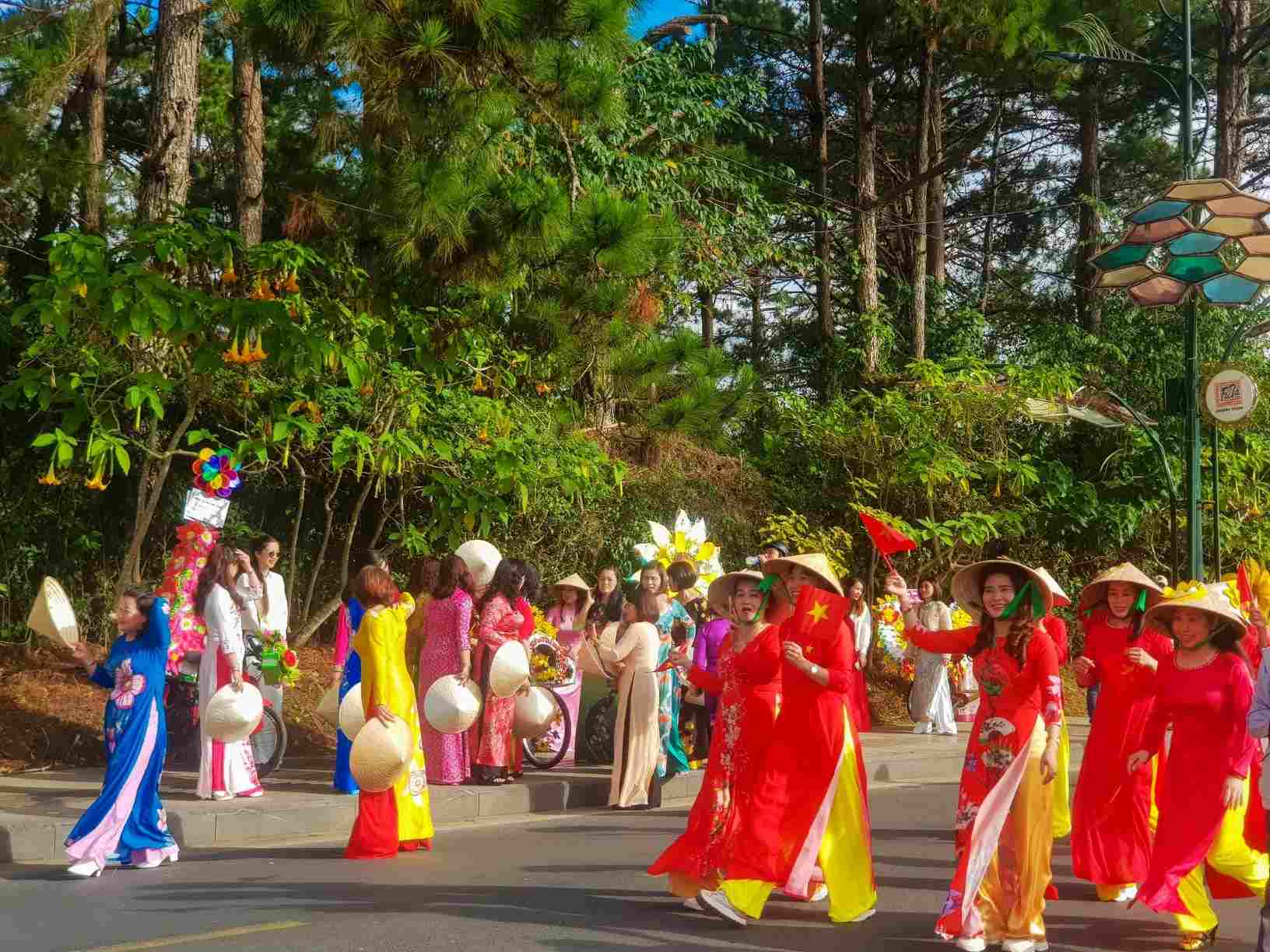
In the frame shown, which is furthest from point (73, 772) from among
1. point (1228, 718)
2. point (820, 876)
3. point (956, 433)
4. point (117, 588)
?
point (956, 433)

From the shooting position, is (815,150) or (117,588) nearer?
(117,588)

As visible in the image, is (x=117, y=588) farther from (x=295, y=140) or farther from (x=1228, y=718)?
(x=1228, y=718)

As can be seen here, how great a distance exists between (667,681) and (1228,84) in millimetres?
17850

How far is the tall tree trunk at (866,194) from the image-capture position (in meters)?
24.4

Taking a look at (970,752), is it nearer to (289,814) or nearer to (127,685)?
(127,685)

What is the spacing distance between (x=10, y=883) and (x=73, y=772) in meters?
3.44

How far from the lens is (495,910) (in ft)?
22.7

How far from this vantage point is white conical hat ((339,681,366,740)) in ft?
29.8

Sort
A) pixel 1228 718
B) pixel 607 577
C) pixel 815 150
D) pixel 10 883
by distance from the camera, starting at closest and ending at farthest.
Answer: pixel 1228 718
pixel 10 883
pixel 607 577
pixel 815 150

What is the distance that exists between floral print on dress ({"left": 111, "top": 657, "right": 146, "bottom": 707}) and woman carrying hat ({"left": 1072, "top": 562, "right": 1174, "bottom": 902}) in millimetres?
4833

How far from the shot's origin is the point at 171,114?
43.2ft

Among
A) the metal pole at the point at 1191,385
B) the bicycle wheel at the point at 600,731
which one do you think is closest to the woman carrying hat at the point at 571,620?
the bicycle wheel at the point at 600,731

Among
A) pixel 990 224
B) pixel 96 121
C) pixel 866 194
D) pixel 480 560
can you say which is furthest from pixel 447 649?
pixel 990 224

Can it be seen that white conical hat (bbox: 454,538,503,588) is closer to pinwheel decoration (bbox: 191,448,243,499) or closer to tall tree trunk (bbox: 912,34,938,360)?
pinwheel decoration (bbox: 191,448,243,499)
